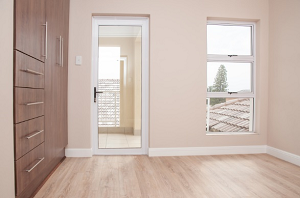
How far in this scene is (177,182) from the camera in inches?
85.5

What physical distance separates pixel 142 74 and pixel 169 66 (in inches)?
15.7

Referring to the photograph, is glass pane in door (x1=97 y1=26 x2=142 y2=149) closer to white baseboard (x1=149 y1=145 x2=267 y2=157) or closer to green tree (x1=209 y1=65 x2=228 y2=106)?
white baseboard (x1=149 y1=145 x2=267 y2=157)

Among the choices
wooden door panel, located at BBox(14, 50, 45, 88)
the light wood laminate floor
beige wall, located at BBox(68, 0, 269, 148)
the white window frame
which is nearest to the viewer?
wooden door panel, located at BBox(14, 50, 45, 88)

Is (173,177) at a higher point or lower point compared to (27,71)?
lower

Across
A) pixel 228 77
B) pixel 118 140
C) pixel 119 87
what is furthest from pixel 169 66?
pixel 118 140

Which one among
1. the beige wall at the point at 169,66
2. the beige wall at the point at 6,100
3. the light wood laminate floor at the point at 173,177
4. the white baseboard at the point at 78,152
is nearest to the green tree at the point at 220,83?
the beige wall at the point at 169,66

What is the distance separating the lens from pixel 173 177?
2307 mm

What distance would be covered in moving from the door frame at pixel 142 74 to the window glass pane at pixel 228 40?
95cm

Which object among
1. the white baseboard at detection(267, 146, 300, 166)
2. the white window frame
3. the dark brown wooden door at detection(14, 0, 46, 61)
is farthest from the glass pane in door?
the white baseboard at detection(267, 146, 300, 166)

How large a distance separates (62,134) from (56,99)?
0.50 m

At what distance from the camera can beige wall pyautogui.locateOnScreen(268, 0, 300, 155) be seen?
2.82m

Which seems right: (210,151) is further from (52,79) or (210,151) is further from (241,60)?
(52,79)

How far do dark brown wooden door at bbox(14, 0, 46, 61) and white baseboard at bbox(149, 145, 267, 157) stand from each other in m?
1.90

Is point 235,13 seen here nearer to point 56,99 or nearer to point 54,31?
point 54,31
